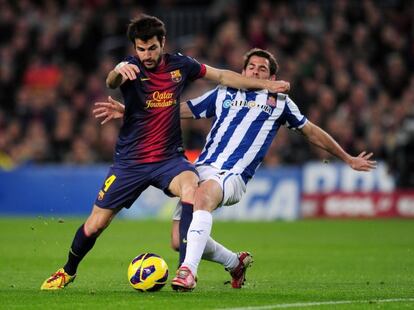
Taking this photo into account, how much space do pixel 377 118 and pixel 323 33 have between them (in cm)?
284

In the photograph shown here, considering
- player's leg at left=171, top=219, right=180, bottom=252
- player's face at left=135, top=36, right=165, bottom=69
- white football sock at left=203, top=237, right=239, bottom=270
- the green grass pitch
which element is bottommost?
the green grass pitch

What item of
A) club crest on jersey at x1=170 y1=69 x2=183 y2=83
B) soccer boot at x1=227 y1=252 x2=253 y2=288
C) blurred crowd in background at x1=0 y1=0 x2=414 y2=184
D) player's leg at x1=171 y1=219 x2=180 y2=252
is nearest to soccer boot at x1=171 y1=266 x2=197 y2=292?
player's leg at x1=171 y1=219 x2=180 y2=252

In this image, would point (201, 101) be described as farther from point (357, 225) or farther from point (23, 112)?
point (23, 112)

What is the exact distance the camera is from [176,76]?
9.55 m

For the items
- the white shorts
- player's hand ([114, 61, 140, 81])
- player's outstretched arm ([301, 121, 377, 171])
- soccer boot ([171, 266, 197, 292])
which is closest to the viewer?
soccer boot ([171, 266, 197, 292])

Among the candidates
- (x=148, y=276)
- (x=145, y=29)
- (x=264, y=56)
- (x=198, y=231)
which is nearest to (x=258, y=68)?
(x=264, y=56)

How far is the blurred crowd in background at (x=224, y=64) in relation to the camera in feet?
69.7

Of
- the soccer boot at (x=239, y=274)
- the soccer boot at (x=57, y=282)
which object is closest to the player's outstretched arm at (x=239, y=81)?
the soccer boot at (x=239, y=274)

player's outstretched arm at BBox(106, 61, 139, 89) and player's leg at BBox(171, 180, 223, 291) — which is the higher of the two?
player's outstretched arm at BBox(106, 61, 139, 89)

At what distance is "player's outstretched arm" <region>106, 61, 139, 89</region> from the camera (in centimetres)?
901

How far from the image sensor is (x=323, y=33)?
23.2m

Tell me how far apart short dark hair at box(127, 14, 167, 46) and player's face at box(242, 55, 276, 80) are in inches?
42.9

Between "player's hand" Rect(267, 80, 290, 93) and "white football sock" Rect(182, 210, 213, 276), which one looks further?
"player's hand" Rect(267, 80, 290, 93)

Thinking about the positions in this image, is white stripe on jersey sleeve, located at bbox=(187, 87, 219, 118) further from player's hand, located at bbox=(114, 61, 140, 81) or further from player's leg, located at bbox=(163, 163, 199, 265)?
player's hand, located at bbox=(114, 61, 140, 81)
